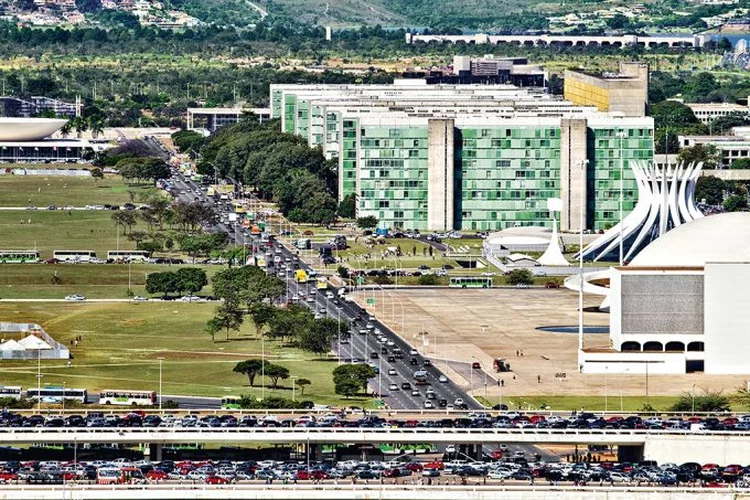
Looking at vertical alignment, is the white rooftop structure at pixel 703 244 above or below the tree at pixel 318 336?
above

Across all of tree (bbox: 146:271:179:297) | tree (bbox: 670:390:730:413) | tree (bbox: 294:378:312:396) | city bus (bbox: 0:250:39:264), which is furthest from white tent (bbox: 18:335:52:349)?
city bus (bbox: 0:250:39:264)

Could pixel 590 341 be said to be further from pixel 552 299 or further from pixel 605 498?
pixel 605 498

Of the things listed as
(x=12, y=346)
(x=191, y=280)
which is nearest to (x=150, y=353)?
(x=12, y=346)

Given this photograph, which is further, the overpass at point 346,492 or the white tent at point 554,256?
the white tent at point 554,256

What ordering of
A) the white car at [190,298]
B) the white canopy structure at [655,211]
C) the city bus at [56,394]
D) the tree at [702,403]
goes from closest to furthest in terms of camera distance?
the tree at [702,403], the city bus at [56,394], the white car at [190,298], the white canopy structure at [655,211]

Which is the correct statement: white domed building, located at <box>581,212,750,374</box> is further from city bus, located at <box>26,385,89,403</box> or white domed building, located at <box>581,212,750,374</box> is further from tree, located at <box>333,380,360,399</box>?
city bus, located at <box>26,385,89,403</box>

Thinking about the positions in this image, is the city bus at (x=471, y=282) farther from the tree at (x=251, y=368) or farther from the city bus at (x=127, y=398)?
the city bus at (x=127, y=398)

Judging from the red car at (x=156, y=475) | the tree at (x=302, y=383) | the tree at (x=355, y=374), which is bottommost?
the tree at (x=302, y=383)

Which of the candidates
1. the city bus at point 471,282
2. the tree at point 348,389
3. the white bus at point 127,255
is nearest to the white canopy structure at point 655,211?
the city bus at point 471,282
